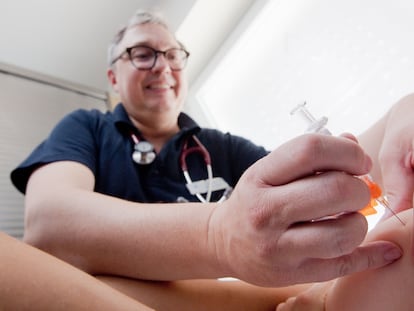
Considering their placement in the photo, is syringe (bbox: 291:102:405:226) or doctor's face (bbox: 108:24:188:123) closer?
syringe (bbox: 291:102:405:226)

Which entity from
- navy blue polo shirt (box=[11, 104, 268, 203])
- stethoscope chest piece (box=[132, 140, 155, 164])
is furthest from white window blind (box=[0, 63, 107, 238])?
stethoscope chest piece (box=[132, 140, 155, 164])

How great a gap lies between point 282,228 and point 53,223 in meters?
0.43

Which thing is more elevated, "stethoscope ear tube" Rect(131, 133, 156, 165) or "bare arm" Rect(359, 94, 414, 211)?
"bare arm" Rect(359, 94, 414, 211)

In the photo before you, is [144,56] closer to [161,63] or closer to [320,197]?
[161,63]

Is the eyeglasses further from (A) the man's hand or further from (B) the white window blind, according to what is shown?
(A) the man's hand

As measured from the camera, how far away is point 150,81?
119 cm

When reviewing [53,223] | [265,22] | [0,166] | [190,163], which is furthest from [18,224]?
[265,22]

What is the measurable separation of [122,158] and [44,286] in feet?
2.28

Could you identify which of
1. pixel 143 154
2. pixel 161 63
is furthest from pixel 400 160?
pixel 161 63

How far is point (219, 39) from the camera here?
1.85 meters

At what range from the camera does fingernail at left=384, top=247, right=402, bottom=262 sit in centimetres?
37

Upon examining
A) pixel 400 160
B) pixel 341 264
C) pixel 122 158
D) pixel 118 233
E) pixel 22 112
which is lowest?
pixel 22 112

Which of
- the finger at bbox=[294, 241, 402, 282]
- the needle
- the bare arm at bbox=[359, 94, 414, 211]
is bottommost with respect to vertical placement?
the finger at bbox=[294, 241, 402, 282]

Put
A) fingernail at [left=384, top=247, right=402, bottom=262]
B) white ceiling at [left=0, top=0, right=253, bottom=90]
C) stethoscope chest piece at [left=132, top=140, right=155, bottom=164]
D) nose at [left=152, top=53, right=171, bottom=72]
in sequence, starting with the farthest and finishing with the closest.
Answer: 1. white ceiling at [left=0, top=0, right=253, bottom=90]
2. nose at [left=152, top=53, right=171, bottom=72]
3. stethoscope chest piece at [left=132, top=140, right=155, bottom=164]
4. fingernail at [left=384, top=247, right=402, bottom=262]
